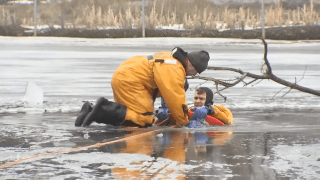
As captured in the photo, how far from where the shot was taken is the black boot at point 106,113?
977 centimetres

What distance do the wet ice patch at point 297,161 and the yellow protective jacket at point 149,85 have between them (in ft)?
5.64

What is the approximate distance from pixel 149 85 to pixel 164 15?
18.7m

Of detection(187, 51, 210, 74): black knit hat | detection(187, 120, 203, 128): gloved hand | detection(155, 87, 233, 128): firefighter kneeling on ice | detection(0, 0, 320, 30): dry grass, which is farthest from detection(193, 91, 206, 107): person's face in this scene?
detection(0, 0, 320, 30): dry grass

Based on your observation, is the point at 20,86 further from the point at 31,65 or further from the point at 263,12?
the point at 263,12

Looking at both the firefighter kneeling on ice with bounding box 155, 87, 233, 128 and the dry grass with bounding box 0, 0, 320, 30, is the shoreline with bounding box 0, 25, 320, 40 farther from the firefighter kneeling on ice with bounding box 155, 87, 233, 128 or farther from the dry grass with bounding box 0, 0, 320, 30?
the firefighter kneeling on ice with bounding box 155, 87, 233, 128

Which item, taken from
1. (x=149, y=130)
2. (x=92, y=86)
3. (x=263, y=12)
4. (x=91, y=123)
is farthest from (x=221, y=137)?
(x=263, y=12)

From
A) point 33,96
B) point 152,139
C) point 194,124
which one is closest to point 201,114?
point 194,124

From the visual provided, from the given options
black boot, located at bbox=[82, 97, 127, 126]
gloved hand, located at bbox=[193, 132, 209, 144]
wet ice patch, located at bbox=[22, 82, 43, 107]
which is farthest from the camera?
wet ice patch, located at bbox=[22, 82, 43, 107]

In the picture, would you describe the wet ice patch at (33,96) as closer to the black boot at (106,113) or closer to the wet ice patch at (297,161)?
the black boot at (106,113)

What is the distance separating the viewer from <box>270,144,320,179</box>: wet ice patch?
21.5 ft

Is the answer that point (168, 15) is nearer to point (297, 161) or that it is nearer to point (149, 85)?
point (149, 85)

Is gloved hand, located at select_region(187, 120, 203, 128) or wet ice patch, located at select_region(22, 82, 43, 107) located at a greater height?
gloved hand, located at select_region(187, 120, 203, 128)

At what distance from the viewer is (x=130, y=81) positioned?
32.3 feet

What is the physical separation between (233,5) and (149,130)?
63.1 feet
